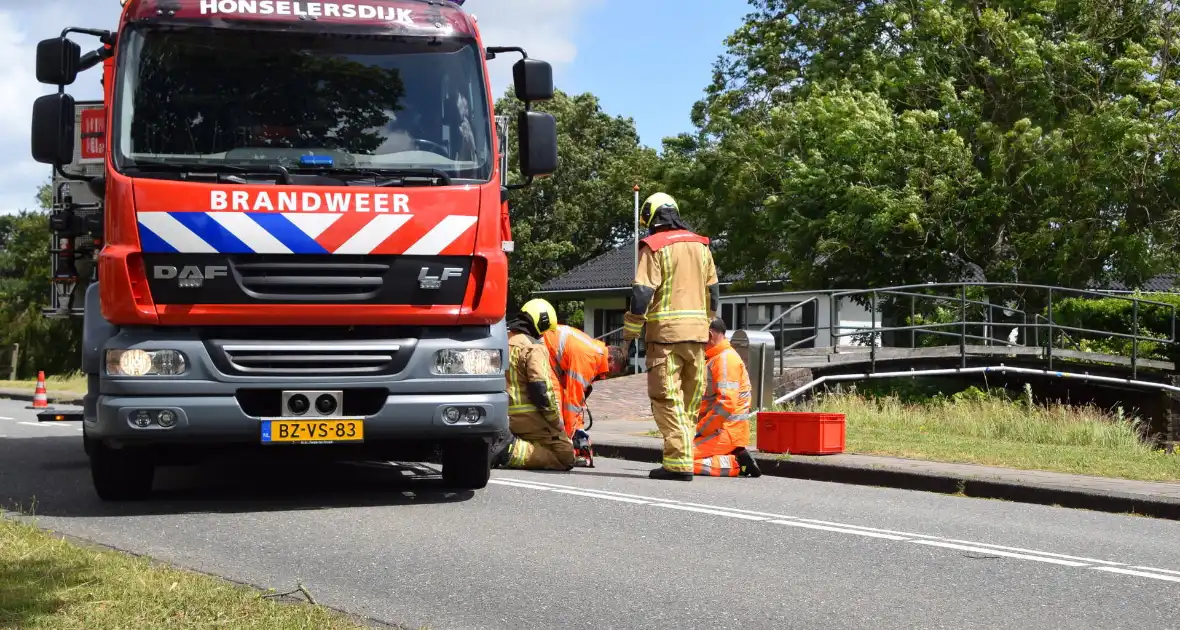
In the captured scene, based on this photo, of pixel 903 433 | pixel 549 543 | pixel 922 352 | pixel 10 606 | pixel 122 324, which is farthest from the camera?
pixel 922 352

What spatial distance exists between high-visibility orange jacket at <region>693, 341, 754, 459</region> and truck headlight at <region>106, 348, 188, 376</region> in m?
4.58

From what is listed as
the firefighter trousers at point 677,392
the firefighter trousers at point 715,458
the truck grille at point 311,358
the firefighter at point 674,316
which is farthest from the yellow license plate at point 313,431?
the firefighter trousers at point 715,458

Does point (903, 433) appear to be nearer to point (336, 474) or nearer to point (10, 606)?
point (336, 474)

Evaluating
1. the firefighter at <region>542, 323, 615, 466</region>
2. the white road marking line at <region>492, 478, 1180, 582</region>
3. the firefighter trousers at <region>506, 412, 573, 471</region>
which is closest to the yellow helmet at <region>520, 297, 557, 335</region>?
the firefighter at <region>542, 323, 615, 466</region>

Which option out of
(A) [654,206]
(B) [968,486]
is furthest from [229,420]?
(B) [968,486]

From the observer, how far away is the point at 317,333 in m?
8.27

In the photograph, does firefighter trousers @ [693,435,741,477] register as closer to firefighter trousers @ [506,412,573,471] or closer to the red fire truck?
firefighter trousers @ [506,412,573,471]

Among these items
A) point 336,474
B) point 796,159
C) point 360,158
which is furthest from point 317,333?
point 796,159

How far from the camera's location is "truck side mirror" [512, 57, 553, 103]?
905cm

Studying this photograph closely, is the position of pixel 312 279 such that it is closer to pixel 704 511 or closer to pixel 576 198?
pixel 704 511

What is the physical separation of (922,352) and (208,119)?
1483 centimetres

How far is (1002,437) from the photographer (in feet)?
49.2

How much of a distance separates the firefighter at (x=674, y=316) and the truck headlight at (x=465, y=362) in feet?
6.63

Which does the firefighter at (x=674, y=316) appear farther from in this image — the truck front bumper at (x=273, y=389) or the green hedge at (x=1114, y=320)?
the green hedge at (x=1114, y=320)
